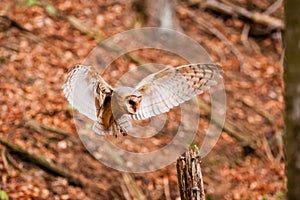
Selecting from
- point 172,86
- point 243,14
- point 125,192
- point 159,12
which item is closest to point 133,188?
point 125,192

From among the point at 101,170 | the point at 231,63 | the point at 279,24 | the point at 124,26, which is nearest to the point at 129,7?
the point at 124,26

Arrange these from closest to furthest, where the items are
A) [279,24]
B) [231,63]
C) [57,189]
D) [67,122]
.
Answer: [57,189], [67,122], [231,63], [279,24]

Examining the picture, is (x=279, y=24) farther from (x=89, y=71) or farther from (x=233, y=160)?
(x=89, y=71)

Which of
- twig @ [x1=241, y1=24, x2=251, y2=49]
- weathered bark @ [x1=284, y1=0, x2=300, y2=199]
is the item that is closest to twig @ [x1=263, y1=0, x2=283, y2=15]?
twig @ [x1=241, y1=24, x2=251, y2=49]

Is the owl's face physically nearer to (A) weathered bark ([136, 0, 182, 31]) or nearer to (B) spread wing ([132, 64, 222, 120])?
(B) spread wing ([132, 64, 222, 120])

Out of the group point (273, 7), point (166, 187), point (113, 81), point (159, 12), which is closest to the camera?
point (166, 187)

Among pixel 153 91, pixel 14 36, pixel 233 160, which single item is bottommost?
pixel 153 91

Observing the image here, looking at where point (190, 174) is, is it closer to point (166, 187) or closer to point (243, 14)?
point (166, 187)
